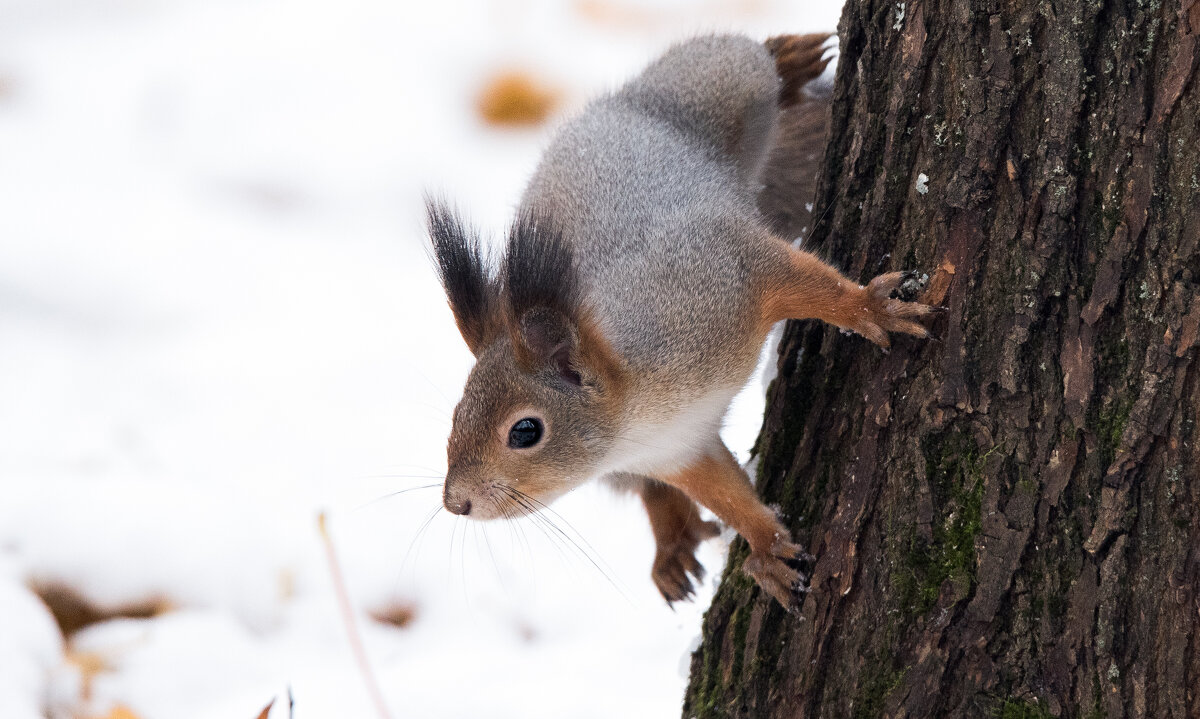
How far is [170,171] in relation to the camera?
349cm

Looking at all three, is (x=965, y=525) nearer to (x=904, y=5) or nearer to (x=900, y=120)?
(x=900, y=120)

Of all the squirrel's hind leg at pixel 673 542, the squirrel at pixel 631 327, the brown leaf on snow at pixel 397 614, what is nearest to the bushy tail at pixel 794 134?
the squirrel at pixel 631 327

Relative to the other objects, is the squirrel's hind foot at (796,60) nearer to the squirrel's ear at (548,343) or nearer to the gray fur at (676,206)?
the gray fur at (676,206)

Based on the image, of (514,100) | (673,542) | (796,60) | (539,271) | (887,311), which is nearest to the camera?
(887,311)

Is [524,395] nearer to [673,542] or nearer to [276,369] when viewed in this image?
[673,542]

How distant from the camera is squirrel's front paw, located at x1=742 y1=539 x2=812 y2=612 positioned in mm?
1569

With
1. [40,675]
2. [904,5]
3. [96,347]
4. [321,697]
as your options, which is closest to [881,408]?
[904,5]

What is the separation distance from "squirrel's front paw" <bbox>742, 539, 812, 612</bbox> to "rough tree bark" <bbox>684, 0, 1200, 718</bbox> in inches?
1.0

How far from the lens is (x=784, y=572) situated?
1574 mm

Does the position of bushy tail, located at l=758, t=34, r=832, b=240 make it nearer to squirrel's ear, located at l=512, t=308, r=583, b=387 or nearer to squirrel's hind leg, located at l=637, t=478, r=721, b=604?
squirrel's hind leg, located at l=637, t=478, r=721, b=604

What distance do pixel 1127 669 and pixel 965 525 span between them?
0.77 feet

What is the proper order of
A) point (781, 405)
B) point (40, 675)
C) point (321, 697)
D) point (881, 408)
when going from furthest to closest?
1. point (321, 697)
2. point (40, 675)
3. point (781, 405)
4. point (881, 408)

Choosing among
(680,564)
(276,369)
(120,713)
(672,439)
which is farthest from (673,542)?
(276,369)

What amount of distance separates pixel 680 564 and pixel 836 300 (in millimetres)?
758
